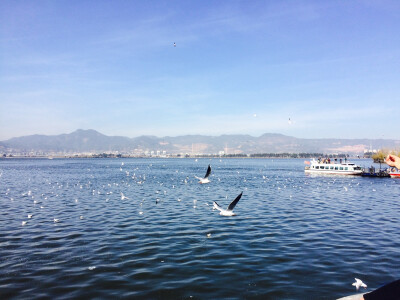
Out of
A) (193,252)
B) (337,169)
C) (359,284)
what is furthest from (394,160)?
(337,169)

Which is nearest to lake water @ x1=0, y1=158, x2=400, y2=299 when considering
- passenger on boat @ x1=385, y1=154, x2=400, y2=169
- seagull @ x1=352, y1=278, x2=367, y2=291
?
seagull @ x1=352, y1=278, x2=367, y2=291

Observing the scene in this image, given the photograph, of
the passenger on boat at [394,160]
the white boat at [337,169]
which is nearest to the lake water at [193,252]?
the passenger on boat at [394,160]

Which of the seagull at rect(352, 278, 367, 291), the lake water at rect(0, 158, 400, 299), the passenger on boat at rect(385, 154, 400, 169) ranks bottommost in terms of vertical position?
the lake water at rect(0, 158, 400, 299)

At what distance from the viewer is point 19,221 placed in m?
22.2

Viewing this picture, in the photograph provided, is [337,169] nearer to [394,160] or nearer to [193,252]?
[193,252]

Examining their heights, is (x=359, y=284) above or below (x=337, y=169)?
below

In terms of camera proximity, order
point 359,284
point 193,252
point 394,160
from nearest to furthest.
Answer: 1. point 394,160
2. point 359,284
3. point 193,252

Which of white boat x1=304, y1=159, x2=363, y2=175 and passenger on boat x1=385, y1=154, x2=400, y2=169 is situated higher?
passenger on boat x1=385, y1=154, x2=400, y2=169

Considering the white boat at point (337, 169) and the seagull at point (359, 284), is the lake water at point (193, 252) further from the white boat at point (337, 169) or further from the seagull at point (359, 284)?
the white boat at point (337, 169)

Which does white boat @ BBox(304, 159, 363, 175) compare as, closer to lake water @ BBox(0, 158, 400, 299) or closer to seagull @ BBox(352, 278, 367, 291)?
lake water @ BBox(0, 158, 400, 299)

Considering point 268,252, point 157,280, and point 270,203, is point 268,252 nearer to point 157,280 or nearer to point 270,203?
point 157,280

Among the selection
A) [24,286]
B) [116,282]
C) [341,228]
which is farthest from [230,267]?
[341,228]

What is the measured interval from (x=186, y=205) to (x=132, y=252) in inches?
566

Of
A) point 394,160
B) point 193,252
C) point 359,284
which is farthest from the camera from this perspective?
point 193,252
